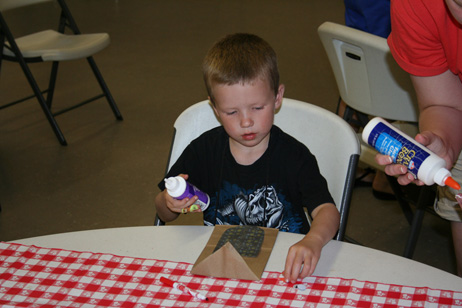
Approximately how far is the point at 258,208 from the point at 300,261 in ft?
1.30

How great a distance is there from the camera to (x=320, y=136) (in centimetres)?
138

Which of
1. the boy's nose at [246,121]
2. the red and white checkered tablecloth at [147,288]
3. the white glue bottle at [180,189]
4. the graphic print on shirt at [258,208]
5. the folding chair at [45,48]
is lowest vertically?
the folding chair at [45,48]

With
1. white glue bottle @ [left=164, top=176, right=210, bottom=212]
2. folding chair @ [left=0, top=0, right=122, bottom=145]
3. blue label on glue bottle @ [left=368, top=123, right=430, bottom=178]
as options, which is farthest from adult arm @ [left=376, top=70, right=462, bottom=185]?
folding chair @ [left=0, top=0, right=122, bottom=145]

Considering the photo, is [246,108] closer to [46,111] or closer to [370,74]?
[370,74]

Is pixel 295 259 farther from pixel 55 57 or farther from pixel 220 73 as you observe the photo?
pixel 55 57

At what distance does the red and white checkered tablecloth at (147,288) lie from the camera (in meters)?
0.90

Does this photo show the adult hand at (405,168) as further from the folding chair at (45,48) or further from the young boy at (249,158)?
the folding chair at (45,48)

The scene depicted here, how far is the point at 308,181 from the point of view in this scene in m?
1.27

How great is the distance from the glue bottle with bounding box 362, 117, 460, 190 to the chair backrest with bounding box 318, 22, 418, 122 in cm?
86

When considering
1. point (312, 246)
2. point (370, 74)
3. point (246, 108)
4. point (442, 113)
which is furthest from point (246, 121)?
point (370, 74)

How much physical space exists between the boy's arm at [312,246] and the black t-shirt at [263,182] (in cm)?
15

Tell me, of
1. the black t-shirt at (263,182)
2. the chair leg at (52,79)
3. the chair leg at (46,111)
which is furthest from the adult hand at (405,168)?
the chair leg at (52,79)

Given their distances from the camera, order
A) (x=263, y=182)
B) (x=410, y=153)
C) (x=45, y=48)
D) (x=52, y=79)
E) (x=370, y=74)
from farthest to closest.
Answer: (x=52, y=79), (x=45, y=48), (x=370, y=74), (x=263, y=182), (x=410, y=153)

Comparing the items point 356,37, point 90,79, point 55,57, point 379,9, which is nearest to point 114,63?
point 90,79
